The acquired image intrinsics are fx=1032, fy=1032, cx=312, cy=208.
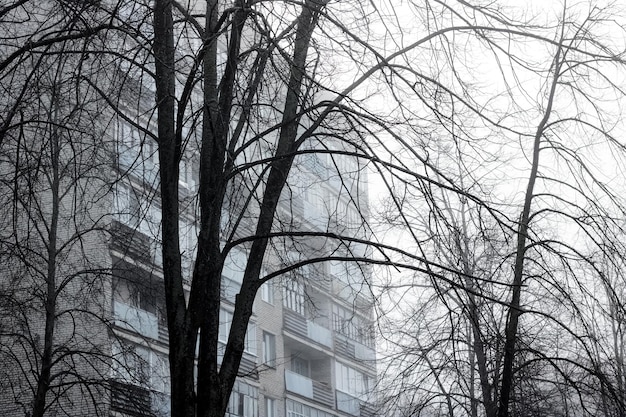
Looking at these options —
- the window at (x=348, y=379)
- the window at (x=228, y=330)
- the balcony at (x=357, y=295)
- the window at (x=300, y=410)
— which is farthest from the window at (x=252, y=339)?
the window at (x=348, y=379)

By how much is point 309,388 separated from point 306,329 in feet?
7.58

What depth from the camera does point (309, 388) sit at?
40219mm

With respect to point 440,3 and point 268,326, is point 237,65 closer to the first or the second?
point 440,3

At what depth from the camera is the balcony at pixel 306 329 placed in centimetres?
3975

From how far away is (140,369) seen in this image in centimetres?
1861

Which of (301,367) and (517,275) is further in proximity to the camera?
→ (301,367)

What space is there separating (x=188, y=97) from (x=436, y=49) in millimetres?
2511

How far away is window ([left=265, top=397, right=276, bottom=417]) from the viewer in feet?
121

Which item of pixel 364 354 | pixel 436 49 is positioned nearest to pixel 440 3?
pixel 436 49

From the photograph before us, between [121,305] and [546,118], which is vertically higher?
[121,305]

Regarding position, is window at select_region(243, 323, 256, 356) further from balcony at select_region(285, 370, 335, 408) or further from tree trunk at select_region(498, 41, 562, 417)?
tree trunk at select_region(498, 41, 562, 417)

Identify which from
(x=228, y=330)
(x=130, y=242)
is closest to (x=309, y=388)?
(x=228, y=330)

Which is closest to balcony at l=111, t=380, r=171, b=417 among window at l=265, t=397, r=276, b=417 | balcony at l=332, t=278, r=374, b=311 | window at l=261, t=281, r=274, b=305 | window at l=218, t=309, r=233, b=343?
balcony at l=332, t=278, r=374, b=311

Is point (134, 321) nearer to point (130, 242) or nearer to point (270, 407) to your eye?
point (270, 407)
